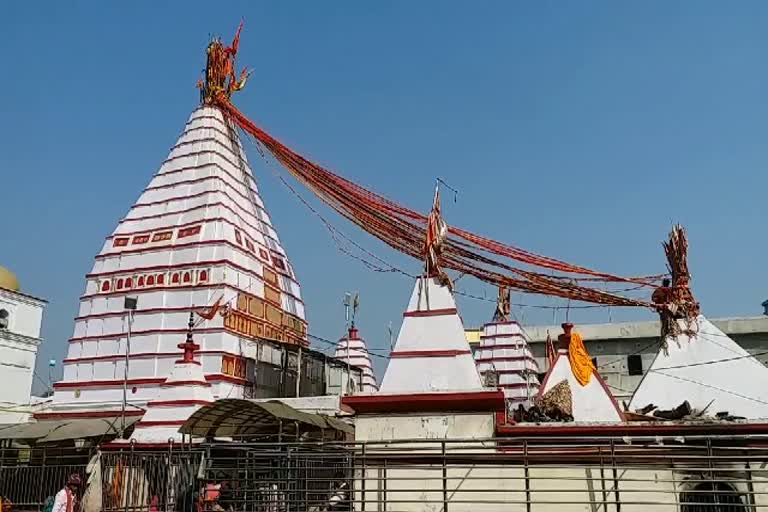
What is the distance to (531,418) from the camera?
14.6 m

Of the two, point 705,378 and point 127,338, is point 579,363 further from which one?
point 127,338

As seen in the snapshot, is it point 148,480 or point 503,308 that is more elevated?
point 503,308

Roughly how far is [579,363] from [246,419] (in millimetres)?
8360

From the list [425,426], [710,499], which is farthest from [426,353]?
[710,499]

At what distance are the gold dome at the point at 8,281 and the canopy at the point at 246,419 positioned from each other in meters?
27.2

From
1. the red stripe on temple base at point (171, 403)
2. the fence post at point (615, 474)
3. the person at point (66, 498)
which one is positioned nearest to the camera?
the fence post at point (615, 474)

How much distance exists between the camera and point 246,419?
1816cm

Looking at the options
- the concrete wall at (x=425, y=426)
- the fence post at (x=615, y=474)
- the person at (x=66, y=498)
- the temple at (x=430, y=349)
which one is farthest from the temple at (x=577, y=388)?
the person at (x=66, y=498)

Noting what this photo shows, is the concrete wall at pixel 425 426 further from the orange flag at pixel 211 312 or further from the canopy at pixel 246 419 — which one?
the orange flag at pixel 211 312

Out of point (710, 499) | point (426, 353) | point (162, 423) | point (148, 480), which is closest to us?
point (710, 499)

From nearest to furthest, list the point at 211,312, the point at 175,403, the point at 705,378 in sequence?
the point at 705,378
the point at 175,403
the point at 211,312

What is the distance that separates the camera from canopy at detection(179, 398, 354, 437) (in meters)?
16.5

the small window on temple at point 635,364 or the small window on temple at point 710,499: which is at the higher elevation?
the small window on temple at point 635,364

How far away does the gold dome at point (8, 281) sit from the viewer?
4038 cm
